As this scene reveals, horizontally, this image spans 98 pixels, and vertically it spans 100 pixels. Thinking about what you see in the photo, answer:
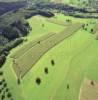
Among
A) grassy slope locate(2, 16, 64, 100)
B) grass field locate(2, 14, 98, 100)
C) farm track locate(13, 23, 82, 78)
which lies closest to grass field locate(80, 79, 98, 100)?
grass field locate(2, 14, 98, 100)

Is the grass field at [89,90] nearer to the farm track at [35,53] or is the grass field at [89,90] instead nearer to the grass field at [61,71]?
the grass field at [61,71]

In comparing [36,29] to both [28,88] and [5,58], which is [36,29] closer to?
[5,58]

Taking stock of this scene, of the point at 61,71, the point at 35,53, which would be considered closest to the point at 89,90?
the point at 61,71

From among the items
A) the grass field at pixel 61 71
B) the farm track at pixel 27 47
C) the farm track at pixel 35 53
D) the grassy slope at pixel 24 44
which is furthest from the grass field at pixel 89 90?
the farm track at pixel 27 47

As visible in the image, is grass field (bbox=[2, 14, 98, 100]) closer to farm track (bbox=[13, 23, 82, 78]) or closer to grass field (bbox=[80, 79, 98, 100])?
grass field (bbox=[80, 79, 98, 100])

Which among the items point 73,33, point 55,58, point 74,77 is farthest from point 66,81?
point 73,33

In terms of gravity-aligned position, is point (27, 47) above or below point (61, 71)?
above

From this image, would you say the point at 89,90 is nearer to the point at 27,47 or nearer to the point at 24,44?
the point at 27,47
